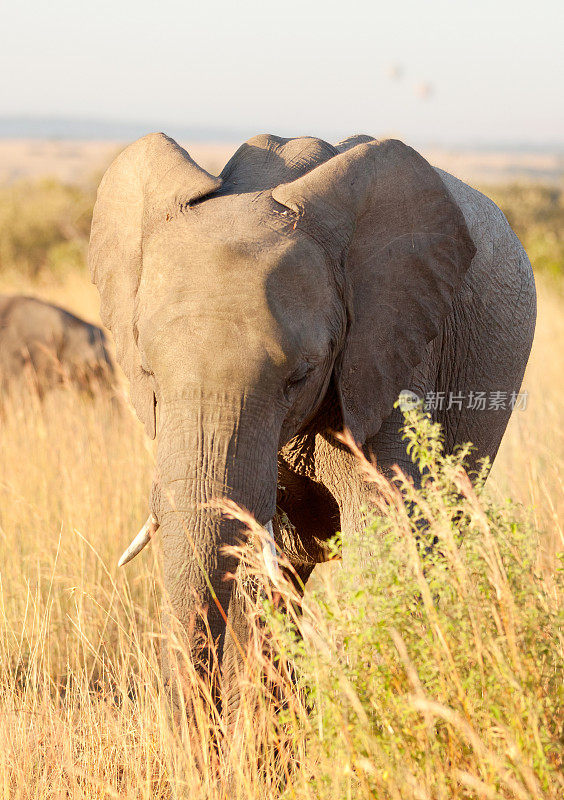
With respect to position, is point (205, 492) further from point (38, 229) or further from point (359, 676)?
point (38, 229)

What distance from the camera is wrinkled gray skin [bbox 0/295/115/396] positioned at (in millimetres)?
8711

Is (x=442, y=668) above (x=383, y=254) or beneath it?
beneath

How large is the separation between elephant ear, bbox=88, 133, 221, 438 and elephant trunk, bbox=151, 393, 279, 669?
485mm

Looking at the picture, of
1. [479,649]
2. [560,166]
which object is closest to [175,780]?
[479,649]

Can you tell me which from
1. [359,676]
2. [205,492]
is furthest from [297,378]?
[359,676]

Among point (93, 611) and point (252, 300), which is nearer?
point (252, 300)

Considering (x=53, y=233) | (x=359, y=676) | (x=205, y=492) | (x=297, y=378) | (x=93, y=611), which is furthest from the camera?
(x=53, y=233)

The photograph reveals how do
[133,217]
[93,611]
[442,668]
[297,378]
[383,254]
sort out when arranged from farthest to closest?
[93,611], [133,217], [383,254], [297,378], [442,668]

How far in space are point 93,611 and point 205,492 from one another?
2518mm

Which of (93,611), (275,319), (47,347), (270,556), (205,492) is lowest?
(93,611)

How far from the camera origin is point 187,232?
10.3 ft

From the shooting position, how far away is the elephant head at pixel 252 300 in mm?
2932

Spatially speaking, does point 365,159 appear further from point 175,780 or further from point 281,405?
point 175,780

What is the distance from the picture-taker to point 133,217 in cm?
361
